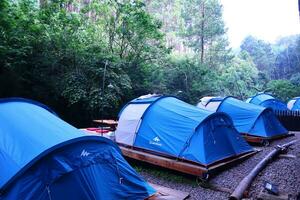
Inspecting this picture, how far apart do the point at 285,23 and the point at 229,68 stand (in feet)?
165

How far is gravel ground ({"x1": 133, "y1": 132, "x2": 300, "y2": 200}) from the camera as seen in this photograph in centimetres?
554

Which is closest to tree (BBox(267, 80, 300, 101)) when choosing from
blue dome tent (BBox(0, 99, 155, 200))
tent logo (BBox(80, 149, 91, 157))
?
blue dome tent (BBox(0, 99, 155, 200))

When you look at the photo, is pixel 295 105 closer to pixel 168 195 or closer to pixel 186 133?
pixel 186 133

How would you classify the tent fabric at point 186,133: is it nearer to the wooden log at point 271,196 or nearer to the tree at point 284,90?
the wooden log at point 271,196

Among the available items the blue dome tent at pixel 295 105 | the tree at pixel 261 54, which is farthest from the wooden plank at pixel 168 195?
the tree at pixel 261 54

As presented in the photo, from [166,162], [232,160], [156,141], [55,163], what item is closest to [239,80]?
[232,160]

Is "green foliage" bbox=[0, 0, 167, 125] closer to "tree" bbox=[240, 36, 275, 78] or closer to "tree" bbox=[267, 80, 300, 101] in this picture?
"tree" bbox=[267, 80, 300, 101]

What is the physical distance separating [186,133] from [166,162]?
2.65ft

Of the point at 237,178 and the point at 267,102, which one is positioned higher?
the point at 267,102

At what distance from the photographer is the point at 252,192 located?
18.0 feet

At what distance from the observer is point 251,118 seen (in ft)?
33.6

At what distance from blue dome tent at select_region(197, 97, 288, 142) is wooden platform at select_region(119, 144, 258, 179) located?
105 inches

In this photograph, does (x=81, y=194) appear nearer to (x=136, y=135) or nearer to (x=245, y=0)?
(x=136, y=135)

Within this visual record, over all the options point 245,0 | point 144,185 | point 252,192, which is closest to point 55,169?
point 144,185
